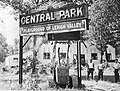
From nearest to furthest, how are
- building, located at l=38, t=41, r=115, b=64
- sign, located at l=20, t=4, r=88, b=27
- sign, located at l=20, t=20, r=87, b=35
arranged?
sign, located at l=20, t=20, r=87, b=35, sign, located at l=20, t=4, r=88, b=27, building, located at l=38, t=41, r=115, b=64

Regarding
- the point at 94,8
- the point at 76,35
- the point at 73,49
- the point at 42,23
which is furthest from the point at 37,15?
the point at 73,49

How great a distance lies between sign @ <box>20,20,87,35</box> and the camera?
973 cm

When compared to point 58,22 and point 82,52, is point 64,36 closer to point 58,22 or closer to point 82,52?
point 58,22

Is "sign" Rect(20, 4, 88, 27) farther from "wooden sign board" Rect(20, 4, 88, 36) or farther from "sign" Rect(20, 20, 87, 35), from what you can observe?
"sign" Rect(20, 20, 87, 35)

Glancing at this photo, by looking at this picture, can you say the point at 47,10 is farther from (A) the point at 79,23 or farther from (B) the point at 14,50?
(B) the point at 14,50

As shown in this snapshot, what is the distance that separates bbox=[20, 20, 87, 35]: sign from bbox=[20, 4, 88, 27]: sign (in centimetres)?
17

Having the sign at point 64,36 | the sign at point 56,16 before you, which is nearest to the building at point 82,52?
the sign at point 56,16

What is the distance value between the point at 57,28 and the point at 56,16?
602mm

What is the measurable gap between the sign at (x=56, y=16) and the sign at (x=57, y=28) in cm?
17

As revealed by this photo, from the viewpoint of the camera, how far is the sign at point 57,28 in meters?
9.73

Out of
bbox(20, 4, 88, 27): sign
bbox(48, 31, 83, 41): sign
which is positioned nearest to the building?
bbox(20, 4, 88, 27): sign

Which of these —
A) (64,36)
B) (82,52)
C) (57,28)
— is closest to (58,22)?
(57,28)

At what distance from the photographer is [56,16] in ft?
35.1

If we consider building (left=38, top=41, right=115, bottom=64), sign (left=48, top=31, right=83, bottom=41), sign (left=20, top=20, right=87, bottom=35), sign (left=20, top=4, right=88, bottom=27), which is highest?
sign (left=20, top=4, right=88, bottom=27)
